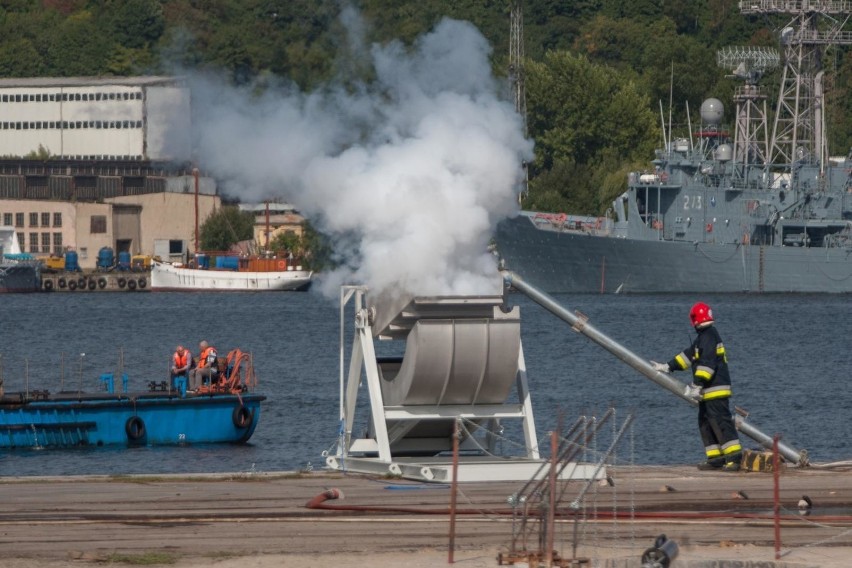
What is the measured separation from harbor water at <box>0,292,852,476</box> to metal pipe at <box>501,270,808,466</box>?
1.85 meters

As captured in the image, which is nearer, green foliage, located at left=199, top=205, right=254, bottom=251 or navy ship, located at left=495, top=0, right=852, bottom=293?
navy ship, located at left=495, top=0, right=852, bottom=293

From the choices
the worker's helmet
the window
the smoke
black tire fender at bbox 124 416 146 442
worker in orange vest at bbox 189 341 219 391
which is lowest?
black tire fender at bbox 124 416 146 442

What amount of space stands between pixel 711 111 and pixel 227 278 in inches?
1516

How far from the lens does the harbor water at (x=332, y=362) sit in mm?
32875

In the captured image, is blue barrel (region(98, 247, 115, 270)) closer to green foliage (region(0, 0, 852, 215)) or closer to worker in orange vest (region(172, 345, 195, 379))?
green foliage (region(0, 0, 852, 215))

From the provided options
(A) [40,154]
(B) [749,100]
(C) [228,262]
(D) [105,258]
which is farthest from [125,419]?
(D) [105,258]

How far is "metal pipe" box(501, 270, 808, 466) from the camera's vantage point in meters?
21.0

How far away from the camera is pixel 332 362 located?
57.5m

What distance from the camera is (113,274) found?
119 m

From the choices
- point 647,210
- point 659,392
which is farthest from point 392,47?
point 647,210

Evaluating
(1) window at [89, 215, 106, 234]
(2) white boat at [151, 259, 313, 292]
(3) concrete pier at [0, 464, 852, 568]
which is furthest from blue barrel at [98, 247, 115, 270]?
(3) concrete pier at [0, 464, 852, 568]

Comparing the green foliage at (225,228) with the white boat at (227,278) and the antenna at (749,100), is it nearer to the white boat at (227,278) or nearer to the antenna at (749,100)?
the white boat at (227,278)

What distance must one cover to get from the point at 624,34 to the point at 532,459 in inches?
4782

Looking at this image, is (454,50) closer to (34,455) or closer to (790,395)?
(34,455)
